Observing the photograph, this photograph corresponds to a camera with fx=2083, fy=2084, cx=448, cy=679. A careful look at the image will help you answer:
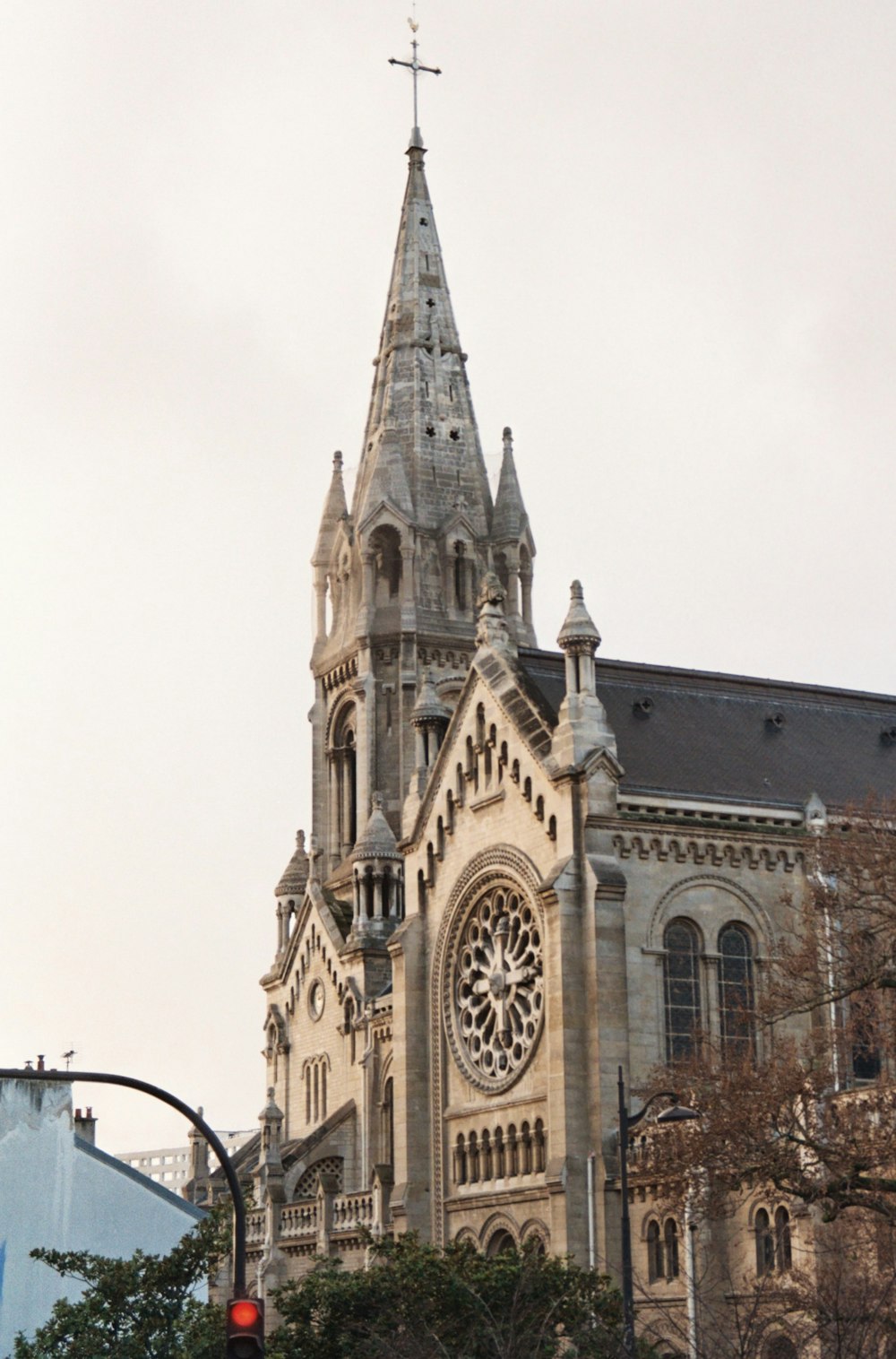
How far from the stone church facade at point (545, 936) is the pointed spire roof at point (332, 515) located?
16509 mm

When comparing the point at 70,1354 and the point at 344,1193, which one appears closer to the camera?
the point at 70,1354

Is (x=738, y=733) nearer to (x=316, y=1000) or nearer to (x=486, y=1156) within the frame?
(x=486, y=1156)

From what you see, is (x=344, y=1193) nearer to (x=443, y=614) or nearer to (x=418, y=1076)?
(x=418, y=1076)

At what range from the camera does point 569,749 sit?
168 feet

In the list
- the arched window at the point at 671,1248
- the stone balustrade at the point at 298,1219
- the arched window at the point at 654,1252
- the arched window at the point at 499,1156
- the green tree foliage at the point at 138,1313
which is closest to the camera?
the green tree foliage at the point at 138,1313

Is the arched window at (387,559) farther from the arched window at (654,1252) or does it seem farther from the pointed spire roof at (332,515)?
the arched window at (654,1252)

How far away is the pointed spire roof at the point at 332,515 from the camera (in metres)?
87.2

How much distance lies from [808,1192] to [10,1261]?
79.7ft

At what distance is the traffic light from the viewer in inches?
764

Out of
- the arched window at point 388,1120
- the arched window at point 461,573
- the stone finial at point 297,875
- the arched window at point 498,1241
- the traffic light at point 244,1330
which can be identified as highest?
the arched window at point 461,573

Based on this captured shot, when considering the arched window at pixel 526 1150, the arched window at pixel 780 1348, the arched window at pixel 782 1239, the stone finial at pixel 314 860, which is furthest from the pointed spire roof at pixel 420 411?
the arched window at pixel 780 1348

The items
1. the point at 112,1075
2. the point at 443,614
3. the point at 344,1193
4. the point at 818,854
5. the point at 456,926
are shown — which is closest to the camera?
the point at 112,1075

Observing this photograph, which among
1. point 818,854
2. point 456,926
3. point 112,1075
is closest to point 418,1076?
point 456,926

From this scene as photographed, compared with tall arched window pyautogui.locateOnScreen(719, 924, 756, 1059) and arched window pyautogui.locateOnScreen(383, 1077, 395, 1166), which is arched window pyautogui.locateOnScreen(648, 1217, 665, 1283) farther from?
arched window pyautogui.locateOnScreen(383, 1077, 395, 1166)
